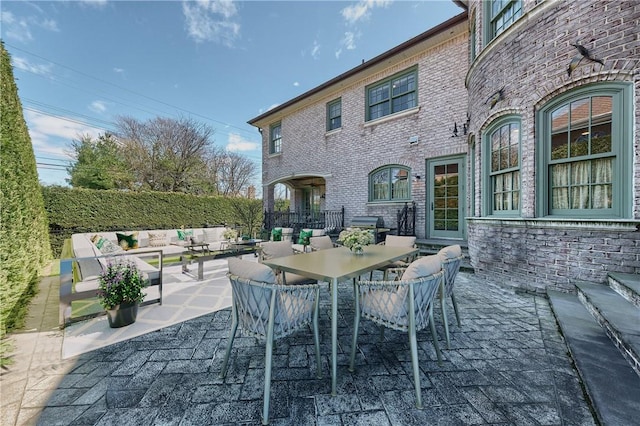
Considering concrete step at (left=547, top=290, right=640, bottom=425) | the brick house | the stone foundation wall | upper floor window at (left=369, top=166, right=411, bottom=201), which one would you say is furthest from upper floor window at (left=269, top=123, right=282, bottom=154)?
concrete step at (left=547, top=290, right=640, bottom=425)

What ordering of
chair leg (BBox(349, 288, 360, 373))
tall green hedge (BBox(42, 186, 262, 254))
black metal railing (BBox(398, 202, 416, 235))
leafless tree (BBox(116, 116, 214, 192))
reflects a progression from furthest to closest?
leafless tree (BBox(116, 116, 214, 192))
tall green hedge (BBox(42, 186, 262, 254))
black metal railing (BBox(398, 202, 416, 235))
chair leg (BBox(349, 288, 360, 373))

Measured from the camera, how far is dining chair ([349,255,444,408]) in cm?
201

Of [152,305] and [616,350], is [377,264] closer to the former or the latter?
[616,350]

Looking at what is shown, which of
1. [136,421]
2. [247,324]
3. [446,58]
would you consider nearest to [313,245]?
[247,324]

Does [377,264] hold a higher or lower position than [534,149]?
lower

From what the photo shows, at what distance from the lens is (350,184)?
9.50 m

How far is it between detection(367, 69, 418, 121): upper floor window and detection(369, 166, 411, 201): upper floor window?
1.97 metres

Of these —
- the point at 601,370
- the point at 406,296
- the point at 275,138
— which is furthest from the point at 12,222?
the point at 275,138

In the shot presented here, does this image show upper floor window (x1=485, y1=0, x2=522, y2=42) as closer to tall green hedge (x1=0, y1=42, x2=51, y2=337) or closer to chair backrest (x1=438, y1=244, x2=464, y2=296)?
chair backrest (x1=438, y1=244, x2=464, y2=296)

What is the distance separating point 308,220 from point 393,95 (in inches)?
228

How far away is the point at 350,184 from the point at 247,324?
7893 millimetres

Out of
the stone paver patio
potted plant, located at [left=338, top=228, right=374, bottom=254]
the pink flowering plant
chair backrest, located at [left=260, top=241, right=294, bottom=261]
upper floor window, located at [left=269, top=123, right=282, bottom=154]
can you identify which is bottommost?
the stone paver patio

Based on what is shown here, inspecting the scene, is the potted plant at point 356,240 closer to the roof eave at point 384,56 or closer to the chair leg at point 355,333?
the chair leg at point 355,333

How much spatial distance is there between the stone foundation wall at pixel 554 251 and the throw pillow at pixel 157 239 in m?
8.96
